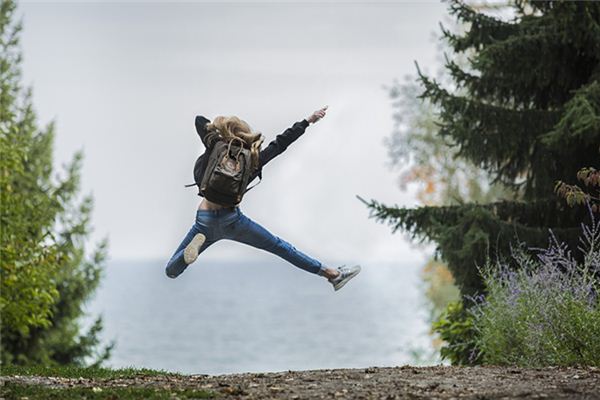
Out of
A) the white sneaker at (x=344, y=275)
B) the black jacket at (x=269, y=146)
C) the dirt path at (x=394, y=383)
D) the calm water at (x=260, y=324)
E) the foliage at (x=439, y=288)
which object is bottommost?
the dirt path at (x=394, y=383)

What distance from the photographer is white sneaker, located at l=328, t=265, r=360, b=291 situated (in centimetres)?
826

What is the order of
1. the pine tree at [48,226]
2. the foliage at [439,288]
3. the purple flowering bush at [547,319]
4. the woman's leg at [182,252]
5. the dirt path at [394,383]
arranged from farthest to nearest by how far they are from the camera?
→ the foliage at [439,288]
the pine tree at [48,226]
the purple flowering bush at [547,319]
the woman's leg at [182,252]
the dirt path at [394,383]

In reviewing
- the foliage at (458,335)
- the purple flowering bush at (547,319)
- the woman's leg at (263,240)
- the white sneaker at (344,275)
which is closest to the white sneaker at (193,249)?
the woman's leg at (263,240)

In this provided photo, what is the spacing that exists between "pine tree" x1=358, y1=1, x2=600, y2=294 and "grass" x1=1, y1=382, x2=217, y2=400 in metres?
5.02

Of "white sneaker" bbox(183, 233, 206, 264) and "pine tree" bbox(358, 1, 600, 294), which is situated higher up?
"pine tree" bbox(358, 1, 600, 294)

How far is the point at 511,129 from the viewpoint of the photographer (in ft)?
39.2

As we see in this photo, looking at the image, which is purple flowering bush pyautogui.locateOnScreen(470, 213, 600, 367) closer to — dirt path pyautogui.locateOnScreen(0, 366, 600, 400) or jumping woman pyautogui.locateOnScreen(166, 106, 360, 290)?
dirt path pyautogui.locateOnScreen(0, 366, 600, 400)

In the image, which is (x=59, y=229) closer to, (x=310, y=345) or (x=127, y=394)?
(x=127, y=394)

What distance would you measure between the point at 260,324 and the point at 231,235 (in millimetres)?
48697

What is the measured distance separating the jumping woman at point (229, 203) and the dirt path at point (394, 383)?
98cm

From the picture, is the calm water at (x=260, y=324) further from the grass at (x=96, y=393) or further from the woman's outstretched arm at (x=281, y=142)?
the grass at (x=96, y=393)

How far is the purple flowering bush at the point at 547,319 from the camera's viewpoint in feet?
28.9

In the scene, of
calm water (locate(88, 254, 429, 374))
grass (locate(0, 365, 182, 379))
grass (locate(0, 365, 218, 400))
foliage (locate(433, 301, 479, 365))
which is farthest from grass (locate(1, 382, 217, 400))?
calm water (locate(88, 254, 429, 374))

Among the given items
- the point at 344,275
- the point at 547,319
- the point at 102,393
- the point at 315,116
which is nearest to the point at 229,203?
the point at 315,116
